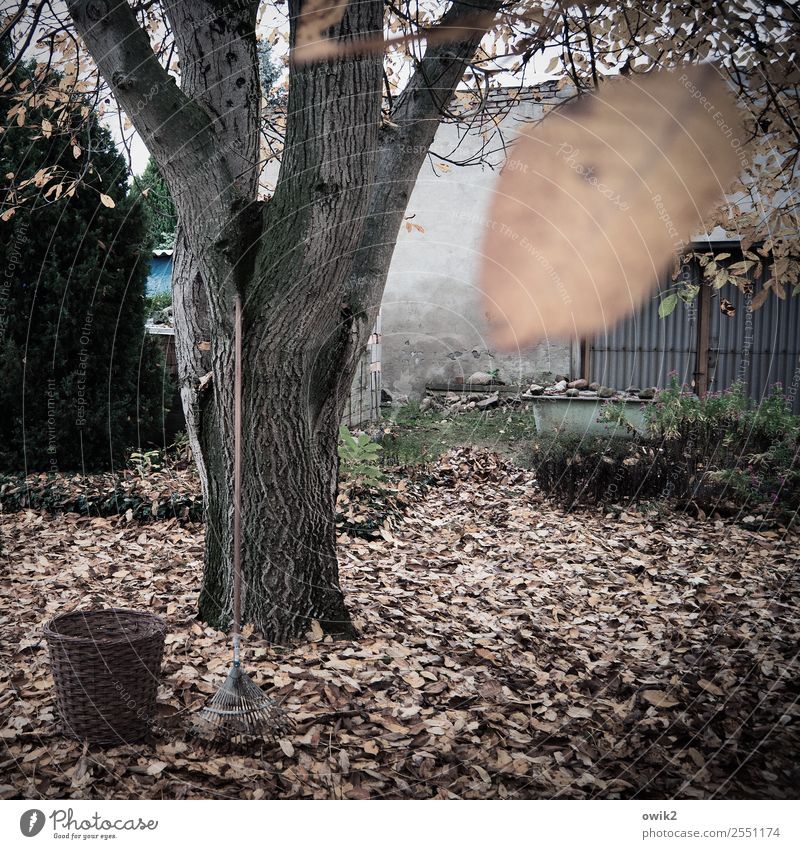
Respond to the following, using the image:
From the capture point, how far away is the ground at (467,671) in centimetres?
194

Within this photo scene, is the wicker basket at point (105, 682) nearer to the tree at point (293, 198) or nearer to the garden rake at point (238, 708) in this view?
the garden rake at point (238, 708)

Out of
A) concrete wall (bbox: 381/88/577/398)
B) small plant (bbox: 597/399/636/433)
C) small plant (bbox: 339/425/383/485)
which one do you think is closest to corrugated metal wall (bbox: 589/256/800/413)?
concrete wall (bbox: 381/88/577/398)

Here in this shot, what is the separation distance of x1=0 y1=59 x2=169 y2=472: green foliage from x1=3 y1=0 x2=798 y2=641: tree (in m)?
1.89

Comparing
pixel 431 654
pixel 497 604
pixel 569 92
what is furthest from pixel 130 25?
pixel 569 92

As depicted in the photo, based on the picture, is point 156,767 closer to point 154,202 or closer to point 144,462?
point 144,462

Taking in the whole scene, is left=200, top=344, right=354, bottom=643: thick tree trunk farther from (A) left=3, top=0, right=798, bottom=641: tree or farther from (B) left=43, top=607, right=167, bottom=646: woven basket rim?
(B) left=43, top=607, right=167, bottom=646: woven basket rim

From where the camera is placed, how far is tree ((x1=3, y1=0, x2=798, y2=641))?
213 centimetres

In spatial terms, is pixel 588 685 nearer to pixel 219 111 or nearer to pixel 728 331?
pixel 219 111

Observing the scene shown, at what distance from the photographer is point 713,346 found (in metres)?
5.91

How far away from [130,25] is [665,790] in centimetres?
262

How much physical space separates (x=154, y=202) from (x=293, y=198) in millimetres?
4252

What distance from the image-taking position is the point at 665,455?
171 inches

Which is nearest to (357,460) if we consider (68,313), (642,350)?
(68,313)

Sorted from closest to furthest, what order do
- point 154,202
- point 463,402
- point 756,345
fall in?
point 463,402 → point 756,345 → point 154,202
